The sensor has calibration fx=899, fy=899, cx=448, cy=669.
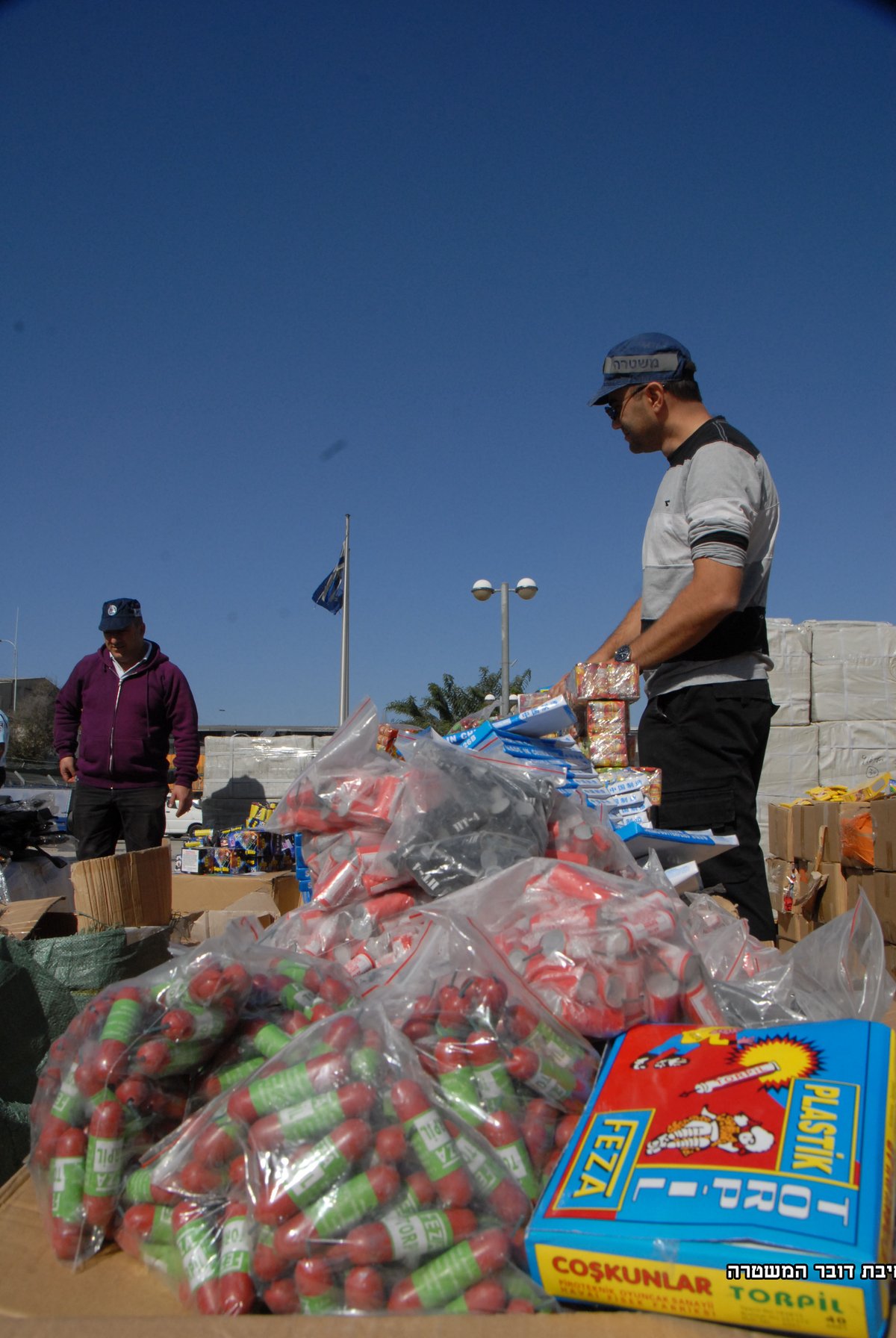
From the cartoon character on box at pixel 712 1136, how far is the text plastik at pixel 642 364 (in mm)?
2050

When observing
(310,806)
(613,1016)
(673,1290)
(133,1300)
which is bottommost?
(133,1300)

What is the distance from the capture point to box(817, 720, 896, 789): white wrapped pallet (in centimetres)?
1008

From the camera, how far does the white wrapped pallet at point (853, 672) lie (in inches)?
396

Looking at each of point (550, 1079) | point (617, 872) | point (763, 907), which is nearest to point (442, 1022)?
point (550, 1079)

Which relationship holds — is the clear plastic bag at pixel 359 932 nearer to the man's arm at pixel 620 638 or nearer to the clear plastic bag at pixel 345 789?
the clear plastic bag at pixel 345 789

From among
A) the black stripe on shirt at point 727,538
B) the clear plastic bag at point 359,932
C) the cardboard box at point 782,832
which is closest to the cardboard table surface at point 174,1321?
the clear plastic bag at point 359,932

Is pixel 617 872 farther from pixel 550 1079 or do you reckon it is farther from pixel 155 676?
pixel 155 676

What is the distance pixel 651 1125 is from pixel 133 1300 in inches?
24.4

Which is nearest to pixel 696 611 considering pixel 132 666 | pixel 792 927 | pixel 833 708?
pixel 132 666

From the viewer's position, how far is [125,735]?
4922mm

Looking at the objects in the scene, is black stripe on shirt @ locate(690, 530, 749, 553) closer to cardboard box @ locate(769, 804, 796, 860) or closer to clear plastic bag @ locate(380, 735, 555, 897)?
clear plastic bag @ locate(380, 735, 555, 897)

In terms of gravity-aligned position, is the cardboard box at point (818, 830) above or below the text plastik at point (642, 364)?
below

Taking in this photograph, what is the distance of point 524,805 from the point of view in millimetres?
1771

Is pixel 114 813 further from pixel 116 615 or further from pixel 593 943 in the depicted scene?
pixel 593 943
